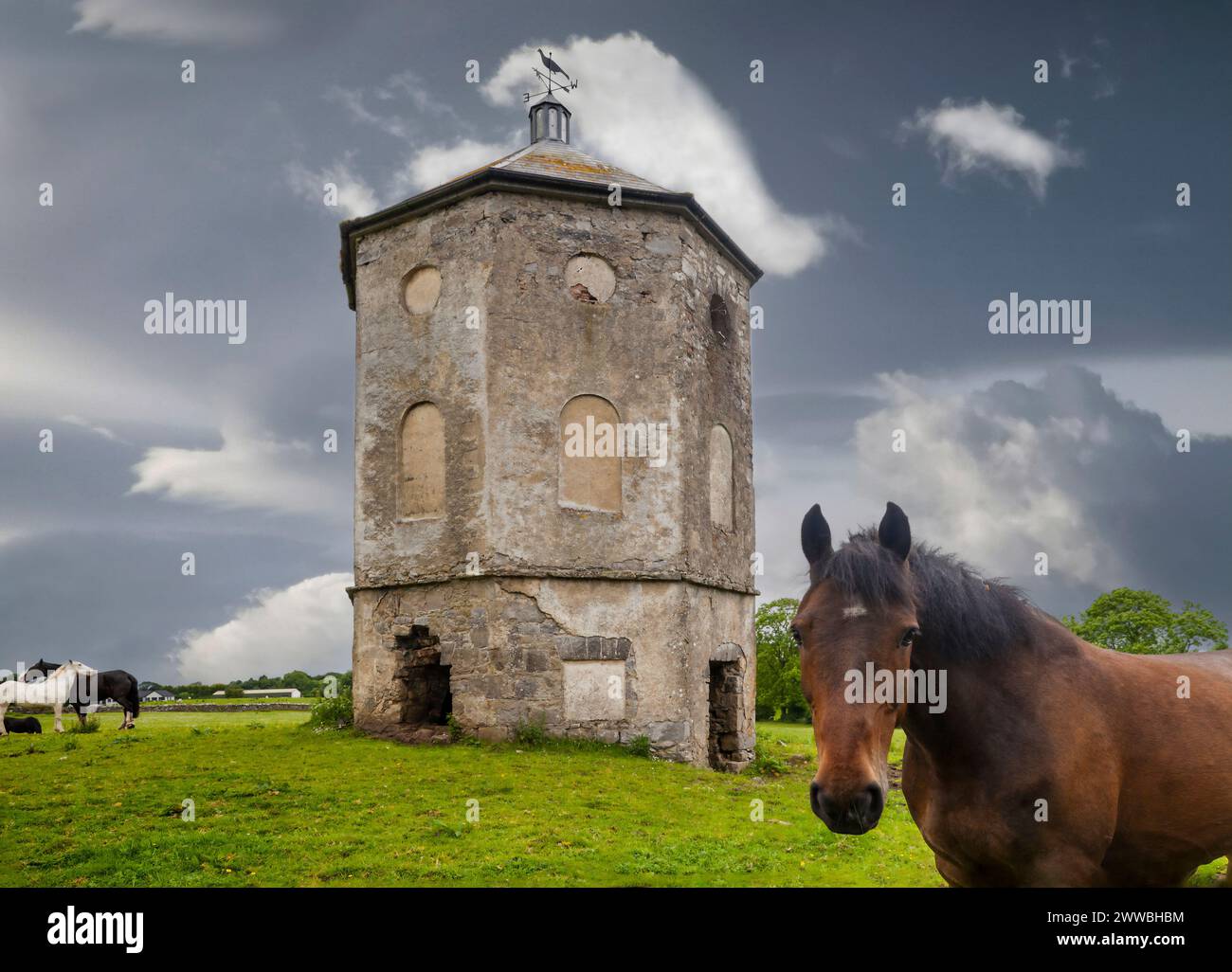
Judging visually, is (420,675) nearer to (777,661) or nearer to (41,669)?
(41,669)

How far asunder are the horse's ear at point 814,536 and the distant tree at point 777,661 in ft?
111

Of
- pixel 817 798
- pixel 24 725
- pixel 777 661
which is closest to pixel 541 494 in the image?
pixel 24 725

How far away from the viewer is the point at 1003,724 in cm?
440

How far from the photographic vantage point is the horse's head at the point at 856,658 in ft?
11.9

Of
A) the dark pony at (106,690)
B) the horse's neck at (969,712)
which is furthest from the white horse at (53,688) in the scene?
the horse's neck at (969,712)

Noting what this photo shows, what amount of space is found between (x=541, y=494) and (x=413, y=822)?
24.1 feet

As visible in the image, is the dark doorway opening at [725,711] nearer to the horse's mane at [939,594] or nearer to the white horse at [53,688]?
the horse's mane at [939,594]

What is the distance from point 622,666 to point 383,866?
7923 millimetres

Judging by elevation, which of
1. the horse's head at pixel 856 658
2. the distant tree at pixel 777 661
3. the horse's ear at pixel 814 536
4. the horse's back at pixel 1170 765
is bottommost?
the distant tree at pixel 777 661

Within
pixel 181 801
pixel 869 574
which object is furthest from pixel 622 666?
pixel 869 574

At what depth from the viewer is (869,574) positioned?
4.04 m

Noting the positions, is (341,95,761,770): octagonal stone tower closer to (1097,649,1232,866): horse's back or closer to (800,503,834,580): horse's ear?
(1097,649,1232,866): horse's back
